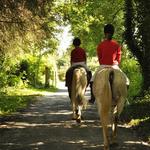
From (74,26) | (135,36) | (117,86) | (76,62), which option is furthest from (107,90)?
(74,26)

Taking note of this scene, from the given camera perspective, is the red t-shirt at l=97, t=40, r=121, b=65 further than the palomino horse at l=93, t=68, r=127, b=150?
Yes

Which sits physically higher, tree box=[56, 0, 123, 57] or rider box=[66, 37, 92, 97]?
tree box=[56, 0, 123, 57]

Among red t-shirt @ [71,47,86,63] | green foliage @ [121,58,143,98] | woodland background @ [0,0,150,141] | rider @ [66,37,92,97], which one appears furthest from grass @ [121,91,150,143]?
green foliage @ [121,58,143,98]

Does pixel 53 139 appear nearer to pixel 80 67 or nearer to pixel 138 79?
pixel 80 67

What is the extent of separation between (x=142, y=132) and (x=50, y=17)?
7363 millimetres

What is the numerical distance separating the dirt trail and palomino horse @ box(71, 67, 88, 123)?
19.2 inches

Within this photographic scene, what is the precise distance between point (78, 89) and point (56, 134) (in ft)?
9.25

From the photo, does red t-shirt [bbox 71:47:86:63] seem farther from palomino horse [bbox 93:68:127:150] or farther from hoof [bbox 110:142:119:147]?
hoof [bbox 110:142:119:147]

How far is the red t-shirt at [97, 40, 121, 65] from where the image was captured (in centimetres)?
1149

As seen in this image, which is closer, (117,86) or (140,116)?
(117,86)

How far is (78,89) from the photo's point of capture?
53.3 ft

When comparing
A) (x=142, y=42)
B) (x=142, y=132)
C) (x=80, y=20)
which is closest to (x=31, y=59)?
(x=80, y=20)

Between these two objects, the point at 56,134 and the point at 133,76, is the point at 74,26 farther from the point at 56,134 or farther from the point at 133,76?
the point at 56,134

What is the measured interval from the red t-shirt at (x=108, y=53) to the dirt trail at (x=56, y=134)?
6.45 feet
